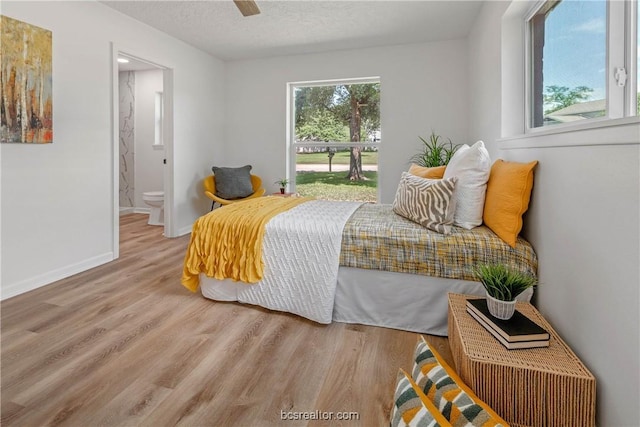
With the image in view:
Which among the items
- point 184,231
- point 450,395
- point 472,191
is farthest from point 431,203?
point 184,231

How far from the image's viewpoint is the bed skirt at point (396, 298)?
6.45ft

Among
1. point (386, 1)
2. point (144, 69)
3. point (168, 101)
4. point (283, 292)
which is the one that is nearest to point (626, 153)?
point (283, 292)

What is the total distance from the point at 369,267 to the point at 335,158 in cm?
307

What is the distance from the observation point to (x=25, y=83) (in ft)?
8.39

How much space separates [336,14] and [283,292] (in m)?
2.82

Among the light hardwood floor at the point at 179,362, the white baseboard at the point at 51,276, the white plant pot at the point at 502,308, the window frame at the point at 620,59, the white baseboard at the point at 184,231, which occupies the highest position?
the window frame at the point at 620,59

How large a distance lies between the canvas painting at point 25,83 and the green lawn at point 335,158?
9.80 ft

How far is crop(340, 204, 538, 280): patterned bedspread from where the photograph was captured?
1.81m

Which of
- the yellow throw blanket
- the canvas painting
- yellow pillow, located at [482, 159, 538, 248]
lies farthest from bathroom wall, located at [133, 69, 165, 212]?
yellow pillow, located at [482, 159, 538, 248]

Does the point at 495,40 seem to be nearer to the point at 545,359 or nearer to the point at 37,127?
the point at 545,359

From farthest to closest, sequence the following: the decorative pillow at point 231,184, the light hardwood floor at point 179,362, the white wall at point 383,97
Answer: the decorative pillow at point 231,184 → the white wall at point 383,97 → the light hardwood floor at point 179,362

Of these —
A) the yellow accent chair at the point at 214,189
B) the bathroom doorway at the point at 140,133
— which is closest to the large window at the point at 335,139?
the yellow accent chair at the point at 214,189

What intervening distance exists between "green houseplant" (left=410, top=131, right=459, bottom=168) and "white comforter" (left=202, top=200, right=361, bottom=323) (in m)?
2.25

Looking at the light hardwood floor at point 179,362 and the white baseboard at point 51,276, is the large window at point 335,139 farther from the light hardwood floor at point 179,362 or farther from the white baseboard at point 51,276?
the light hardwood floor at point 179,362
